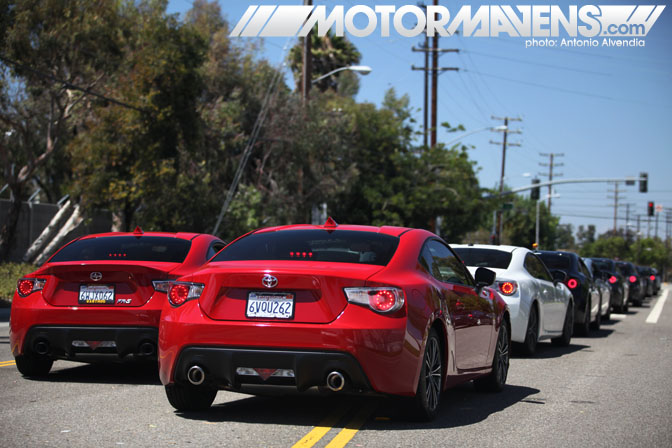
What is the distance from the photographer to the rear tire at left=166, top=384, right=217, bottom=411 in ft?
23.1

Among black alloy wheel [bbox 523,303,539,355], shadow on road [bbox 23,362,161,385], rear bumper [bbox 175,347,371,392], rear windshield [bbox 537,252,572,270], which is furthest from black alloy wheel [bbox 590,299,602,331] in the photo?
rear bumper [bbox 175,347,371,392]

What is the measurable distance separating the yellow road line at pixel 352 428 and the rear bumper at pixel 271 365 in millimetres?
339

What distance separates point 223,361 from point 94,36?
22.5 metres

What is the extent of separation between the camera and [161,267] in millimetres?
8992

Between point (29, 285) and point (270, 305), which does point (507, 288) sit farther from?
point (270, 305)

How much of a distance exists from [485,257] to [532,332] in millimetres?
1253

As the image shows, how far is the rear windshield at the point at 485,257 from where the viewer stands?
1309 centimetres

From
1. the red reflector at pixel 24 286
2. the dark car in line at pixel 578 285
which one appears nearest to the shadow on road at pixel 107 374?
the red reflector at pixel 24 286

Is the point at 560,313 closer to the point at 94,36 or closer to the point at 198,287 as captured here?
the point at 198,287

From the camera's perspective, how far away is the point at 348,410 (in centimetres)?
744

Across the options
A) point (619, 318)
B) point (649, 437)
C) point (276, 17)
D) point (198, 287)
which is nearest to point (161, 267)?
point (198, 287)

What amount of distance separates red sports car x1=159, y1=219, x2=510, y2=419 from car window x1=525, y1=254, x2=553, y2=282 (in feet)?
20.9

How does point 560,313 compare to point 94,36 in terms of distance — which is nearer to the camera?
point 560,313

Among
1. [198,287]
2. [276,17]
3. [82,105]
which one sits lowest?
[198,287]
